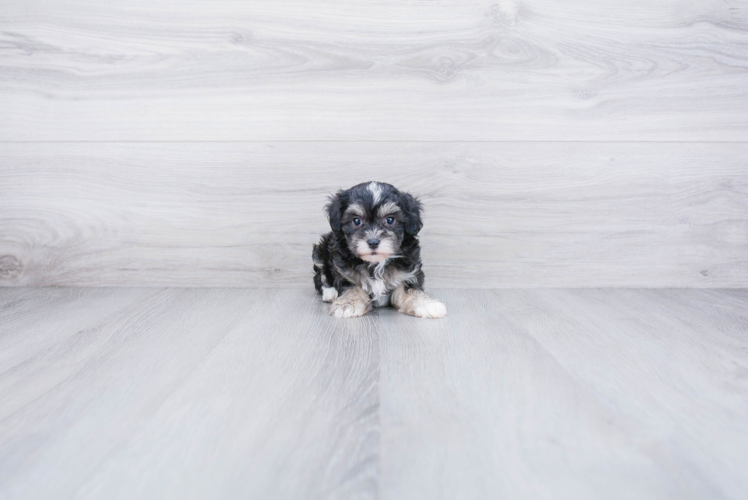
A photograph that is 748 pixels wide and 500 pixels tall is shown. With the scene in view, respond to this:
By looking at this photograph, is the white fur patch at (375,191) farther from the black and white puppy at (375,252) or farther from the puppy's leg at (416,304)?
the puppy's leg at (416,304)

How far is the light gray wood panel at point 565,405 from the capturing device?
2.56ft

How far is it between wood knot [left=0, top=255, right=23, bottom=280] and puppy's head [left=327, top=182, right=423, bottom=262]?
1564 millimetres

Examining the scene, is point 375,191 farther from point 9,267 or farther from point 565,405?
point 9,267

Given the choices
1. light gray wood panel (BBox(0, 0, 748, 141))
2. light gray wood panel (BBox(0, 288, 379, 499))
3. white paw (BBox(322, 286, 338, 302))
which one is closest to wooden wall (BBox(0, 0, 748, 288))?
light gray wood panel (BBox(0, 0, 748, 141))

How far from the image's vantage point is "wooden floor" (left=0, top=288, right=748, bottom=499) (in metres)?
0.78

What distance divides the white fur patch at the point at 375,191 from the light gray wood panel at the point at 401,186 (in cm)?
37

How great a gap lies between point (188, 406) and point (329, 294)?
96 centimetres

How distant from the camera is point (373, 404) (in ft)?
3.43

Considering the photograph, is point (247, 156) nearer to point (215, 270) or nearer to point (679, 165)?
point (215, 270)

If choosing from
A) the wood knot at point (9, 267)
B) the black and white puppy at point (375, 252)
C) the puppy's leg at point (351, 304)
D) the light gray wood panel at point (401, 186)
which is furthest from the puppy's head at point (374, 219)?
the wood knot at point (9, 267)

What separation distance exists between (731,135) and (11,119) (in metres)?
3.20

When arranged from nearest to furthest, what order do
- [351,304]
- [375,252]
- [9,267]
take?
[375,252], [351,304], [9,267]

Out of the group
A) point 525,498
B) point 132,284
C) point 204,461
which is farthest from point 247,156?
point 525,498

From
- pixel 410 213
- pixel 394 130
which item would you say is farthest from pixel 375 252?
pixel 394 130
